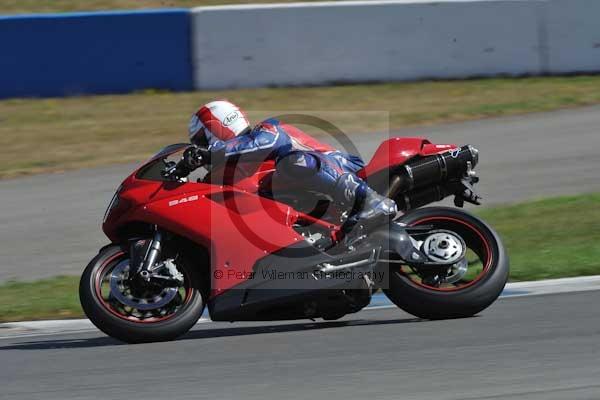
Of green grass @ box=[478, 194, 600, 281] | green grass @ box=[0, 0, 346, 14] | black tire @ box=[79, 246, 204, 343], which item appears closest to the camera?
black tire @ box=[79, 246, 204, 343]

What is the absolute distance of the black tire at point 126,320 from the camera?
6180mm

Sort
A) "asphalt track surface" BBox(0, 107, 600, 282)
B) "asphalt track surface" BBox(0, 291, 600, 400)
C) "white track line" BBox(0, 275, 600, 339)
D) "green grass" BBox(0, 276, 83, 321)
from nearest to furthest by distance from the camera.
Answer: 1. "asphalt track surface" BBox(0, 291, 600, 400)
2. "white track line" BBox(0, 275, 600, 339)
3. "green grass" BBox(0, 276, 83, 321)
4. "asphalt track surface" BBox(0, 107, 600, 282)

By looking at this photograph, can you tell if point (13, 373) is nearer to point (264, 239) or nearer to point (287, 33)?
point (264, 239)

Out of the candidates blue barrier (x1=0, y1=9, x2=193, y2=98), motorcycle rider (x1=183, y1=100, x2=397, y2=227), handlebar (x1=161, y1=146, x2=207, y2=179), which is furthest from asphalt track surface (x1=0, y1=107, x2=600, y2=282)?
motorcycle rider (x1=183, y1=100, x2=397, y2=227)

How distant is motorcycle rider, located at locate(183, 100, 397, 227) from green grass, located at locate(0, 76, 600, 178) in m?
7.33

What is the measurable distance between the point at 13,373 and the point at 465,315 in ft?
8.19

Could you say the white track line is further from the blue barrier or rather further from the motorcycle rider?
the blue barrier

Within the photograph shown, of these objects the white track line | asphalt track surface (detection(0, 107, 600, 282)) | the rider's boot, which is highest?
the rider's boot

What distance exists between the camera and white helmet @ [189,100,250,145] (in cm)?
643

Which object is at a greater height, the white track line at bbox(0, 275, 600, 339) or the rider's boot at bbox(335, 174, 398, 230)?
the rider's boot at bbox(335, 174, 398, 230)

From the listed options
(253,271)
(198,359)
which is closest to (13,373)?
(198,359)

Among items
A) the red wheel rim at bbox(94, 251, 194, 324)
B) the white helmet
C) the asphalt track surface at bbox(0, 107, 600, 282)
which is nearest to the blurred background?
the asphalt track surface at bbox(0, 107, 600, 282)

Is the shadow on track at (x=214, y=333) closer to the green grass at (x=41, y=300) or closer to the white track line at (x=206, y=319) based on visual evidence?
the white track line at (x=206, y=319)

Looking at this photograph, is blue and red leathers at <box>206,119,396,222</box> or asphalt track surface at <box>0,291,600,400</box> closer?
asphalt track surface at <box>0,291,600,400</box>
